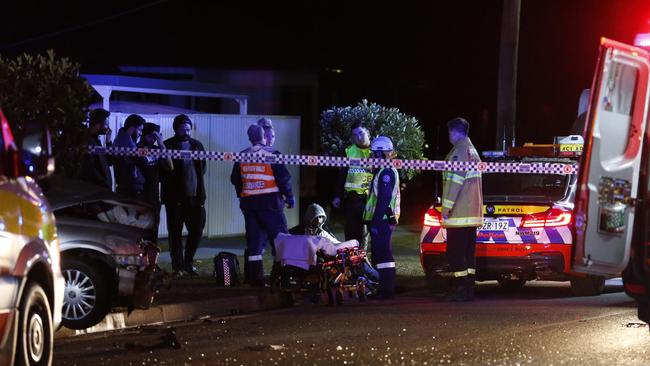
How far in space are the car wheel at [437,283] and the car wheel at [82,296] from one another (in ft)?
13.9

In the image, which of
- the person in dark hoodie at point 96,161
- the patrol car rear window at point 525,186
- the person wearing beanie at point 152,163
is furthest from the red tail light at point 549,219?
the person in dark hoodie at point 96,161

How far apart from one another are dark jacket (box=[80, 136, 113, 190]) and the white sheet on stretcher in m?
2.05

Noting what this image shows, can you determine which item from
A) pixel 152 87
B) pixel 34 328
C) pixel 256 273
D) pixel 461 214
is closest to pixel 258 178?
pixel 256 273

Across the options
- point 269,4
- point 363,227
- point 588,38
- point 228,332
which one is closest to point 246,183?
point 363,227

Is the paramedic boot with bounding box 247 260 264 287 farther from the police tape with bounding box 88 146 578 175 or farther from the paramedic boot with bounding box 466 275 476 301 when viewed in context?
the paramedic boot with bounding box 466 275 476 301

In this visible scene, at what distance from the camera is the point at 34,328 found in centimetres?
802

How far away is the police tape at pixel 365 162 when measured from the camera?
13594mm

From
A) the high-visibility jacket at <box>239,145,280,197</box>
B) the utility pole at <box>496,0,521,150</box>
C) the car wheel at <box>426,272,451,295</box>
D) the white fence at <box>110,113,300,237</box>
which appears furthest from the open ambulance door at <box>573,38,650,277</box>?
the white fence at <box>110,113,300,237</box>

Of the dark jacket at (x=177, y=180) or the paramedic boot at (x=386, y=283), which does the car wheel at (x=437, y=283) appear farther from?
the dark jacket at (x=177, y=180)

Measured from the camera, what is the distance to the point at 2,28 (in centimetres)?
3039

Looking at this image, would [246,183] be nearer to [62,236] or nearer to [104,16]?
[62,236]

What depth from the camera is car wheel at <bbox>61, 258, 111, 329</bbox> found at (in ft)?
35.1

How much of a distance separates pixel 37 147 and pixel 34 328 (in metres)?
1.10

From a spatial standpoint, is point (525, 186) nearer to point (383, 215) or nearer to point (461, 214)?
point (461, 214)
